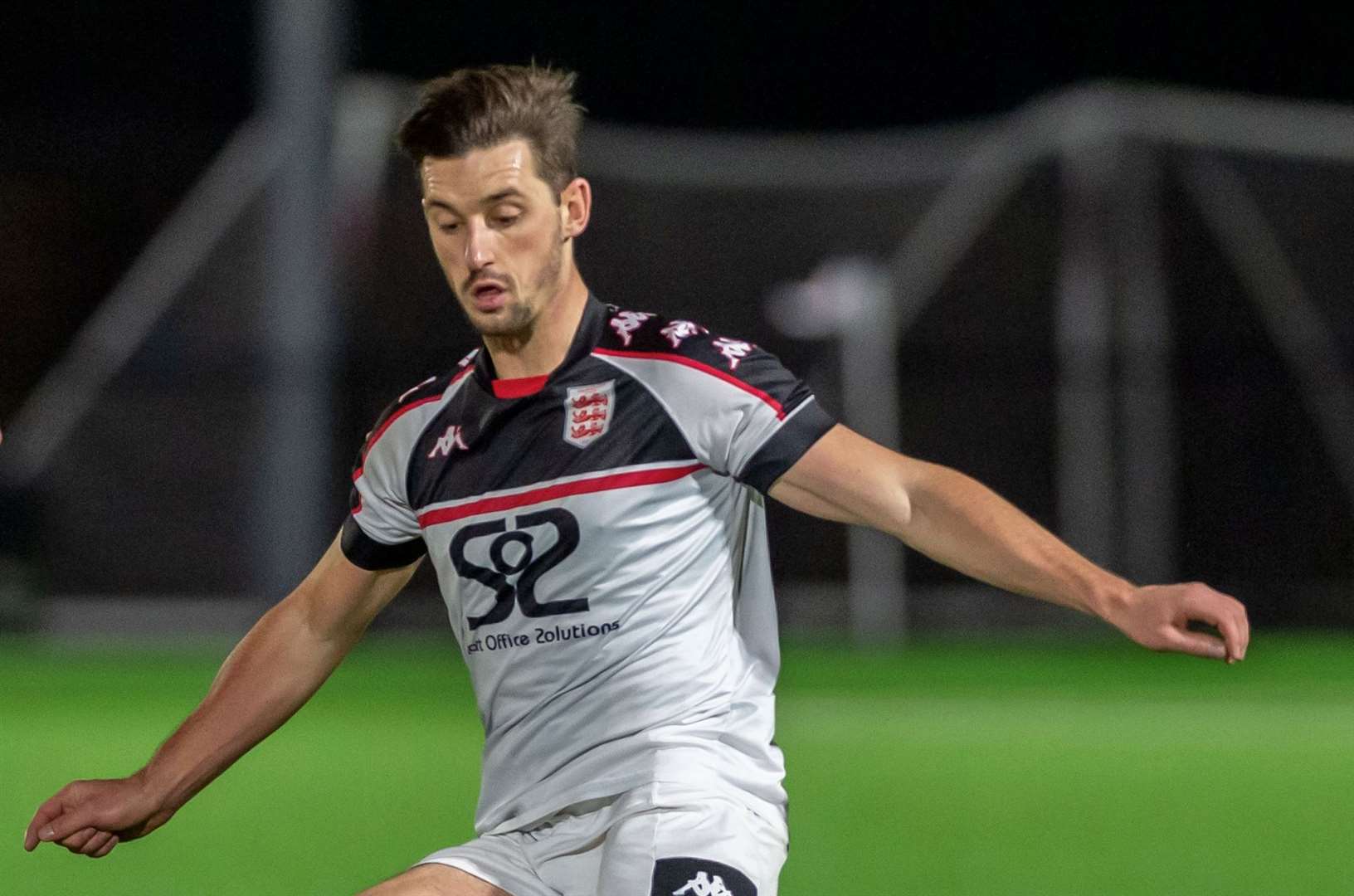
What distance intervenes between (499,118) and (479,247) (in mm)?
216

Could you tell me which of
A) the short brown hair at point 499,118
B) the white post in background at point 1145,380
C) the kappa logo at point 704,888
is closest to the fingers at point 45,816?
the kappa logo at point 704,888

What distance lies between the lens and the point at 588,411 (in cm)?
336

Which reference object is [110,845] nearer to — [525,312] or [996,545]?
[525,312]

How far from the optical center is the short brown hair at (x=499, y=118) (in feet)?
10.9

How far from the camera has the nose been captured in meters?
3.28

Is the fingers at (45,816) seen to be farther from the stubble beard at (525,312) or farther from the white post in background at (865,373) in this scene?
the white post in background at (865,373)

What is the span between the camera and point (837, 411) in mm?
12312

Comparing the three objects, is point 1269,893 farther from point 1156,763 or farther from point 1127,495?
point 1127,495

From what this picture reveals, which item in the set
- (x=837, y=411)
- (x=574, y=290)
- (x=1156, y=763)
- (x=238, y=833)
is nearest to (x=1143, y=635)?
(x=574, y=290)

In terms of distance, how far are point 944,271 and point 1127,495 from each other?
6.77 feet

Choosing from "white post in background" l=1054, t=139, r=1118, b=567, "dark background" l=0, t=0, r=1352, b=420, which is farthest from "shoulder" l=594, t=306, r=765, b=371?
"dark background" l=0, t=0, r=1352, b=420

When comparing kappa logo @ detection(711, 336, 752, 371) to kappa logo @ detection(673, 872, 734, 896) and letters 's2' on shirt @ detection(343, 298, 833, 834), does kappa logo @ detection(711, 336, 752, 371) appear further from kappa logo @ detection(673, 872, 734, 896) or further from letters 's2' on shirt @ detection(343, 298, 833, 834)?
kappa logo @ detection(673, 872, 734, 896)

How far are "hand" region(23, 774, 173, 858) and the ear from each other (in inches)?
45.7

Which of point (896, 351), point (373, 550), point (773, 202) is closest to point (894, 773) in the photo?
point (373, 550)
